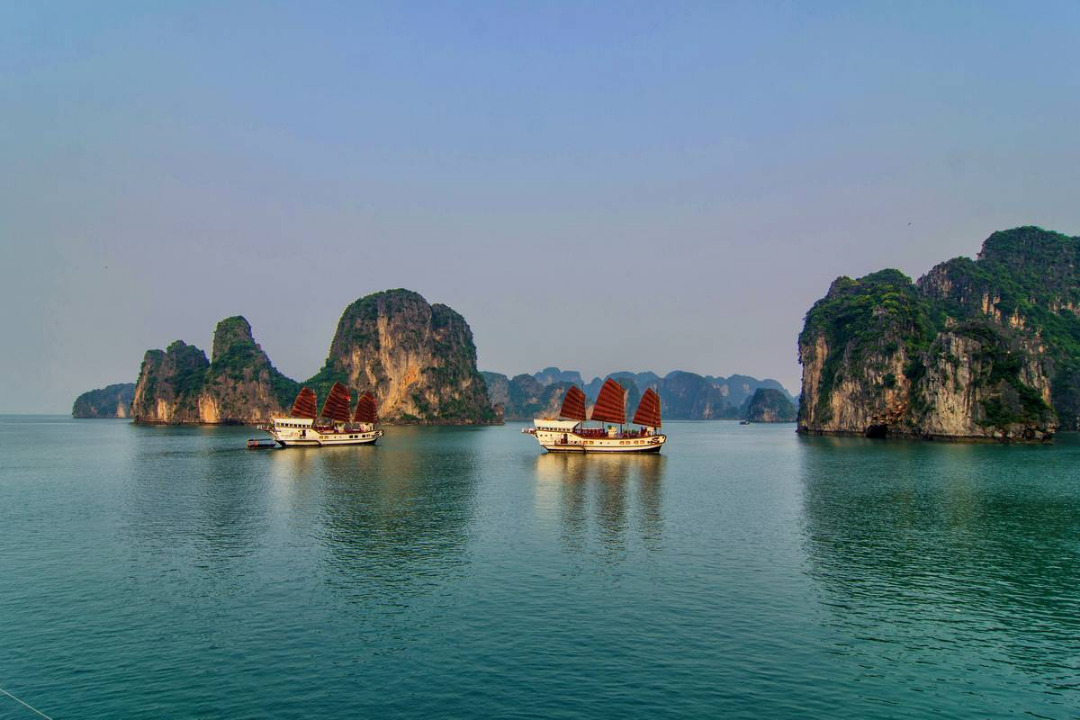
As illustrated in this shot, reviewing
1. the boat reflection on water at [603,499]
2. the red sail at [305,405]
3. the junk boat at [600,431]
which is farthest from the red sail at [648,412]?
the red sail at [305,405]

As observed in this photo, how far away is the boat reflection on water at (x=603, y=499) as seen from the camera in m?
40.8

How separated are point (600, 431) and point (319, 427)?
177 ft

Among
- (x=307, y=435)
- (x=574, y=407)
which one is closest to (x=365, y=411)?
(x=307, y=435)

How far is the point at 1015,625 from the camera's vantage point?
2444cm

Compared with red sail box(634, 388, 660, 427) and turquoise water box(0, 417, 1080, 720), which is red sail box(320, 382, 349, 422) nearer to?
red sail box(634, 388, 660, 427)

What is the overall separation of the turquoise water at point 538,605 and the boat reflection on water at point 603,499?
1.54ft

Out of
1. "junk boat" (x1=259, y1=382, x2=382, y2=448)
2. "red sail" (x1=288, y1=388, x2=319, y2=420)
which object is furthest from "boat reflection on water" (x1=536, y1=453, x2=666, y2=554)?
"red sail" (x1=288, y1=388, x2=319, y2=420)

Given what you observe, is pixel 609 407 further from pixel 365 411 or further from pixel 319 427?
pixel 319 427

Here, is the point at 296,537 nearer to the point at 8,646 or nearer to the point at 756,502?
the point at 8,646

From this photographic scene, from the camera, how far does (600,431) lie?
106938 mm

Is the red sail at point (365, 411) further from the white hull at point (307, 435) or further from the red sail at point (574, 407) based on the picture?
the red sail at point (574, 407)

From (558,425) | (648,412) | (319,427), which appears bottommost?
(319,427)

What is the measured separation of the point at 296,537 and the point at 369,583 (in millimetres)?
12070

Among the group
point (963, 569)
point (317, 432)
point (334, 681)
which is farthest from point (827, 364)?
point (334, 681)
